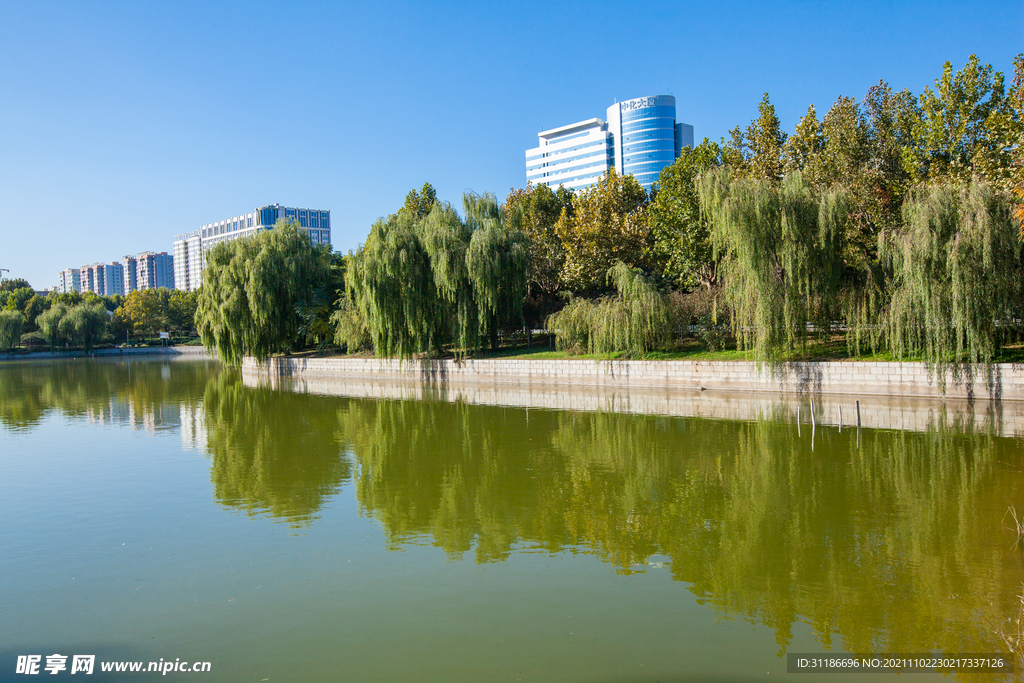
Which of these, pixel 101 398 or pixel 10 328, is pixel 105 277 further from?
pixel 101 398

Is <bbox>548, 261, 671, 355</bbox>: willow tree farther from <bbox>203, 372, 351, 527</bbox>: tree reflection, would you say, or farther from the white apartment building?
the white apartment building

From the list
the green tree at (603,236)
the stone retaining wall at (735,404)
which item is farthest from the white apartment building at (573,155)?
the stone retaining wall at (735,404)

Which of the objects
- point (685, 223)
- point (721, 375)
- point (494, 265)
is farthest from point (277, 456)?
point (685, 223)

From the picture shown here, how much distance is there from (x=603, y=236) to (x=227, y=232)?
156880 mm

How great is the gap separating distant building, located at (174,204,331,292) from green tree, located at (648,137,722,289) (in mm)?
126453

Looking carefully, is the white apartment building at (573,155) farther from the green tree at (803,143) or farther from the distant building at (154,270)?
the distant building at (154,270)

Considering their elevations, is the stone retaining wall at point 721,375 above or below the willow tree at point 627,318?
below

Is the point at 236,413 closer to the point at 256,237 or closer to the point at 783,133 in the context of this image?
the point at 256,237

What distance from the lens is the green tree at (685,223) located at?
26109 millimetres

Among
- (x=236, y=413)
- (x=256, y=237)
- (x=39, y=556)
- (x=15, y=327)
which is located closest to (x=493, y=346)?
(x=236, y=413)

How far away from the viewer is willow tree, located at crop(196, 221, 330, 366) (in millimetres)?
35906

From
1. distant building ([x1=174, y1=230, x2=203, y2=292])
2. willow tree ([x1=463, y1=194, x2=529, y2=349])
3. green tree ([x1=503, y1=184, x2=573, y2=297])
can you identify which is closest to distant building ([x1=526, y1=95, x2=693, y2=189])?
green tree ([x1=503, y1=184, x2=573, y2=297])

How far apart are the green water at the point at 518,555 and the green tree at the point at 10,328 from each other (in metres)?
66.2

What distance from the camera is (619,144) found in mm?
99312
